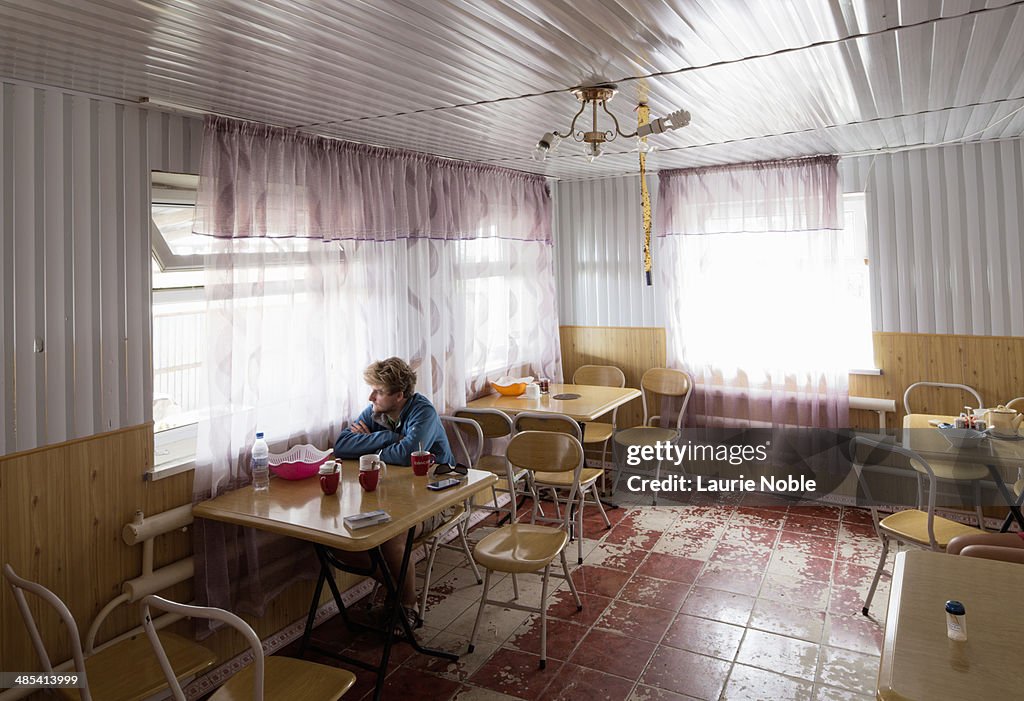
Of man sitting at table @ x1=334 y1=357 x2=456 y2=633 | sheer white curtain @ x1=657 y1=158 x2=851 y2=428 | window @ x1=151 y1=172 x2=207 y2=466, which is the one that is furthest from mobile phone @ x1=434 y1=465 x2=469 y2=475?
sheer white curtain @ x1=657 y1=158 x2=851 y2=428

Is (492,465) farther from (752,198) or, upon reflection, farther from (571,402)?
(752,198)

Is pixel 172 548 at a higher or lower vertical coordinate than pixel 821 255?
lower

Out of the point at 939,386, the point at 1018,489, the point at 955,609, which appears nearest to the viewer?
the point at 955,609

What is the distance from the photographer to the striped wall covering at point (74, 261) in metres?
2.38

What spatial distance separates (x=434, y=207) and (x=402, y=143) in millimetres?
584

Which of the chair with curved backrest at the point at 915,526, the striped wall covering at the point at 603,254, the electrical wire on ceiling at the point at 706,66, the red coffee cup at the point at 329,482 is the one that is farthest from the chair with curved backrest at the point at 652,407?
the electrical wire on ceiling at the point at 706,66

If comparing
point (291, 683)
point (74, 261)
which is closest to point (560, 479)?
point (291, 683)

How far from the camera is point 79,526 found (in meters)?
2.58

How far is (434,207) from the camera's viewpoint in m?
4.43

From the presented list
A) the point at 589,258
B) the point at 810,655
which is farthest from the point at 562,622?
the point at 589,258

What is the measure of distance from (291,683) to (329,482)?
975mm

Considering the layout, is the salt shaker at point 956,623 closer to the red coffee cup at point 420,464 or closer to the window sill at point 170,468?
the red coffee cup at point 420,464

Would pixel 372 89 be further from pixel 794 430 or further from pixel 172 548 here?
pixel 794 430

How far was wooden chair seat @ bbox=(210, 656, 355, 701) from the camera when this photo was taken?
80.3 inches
